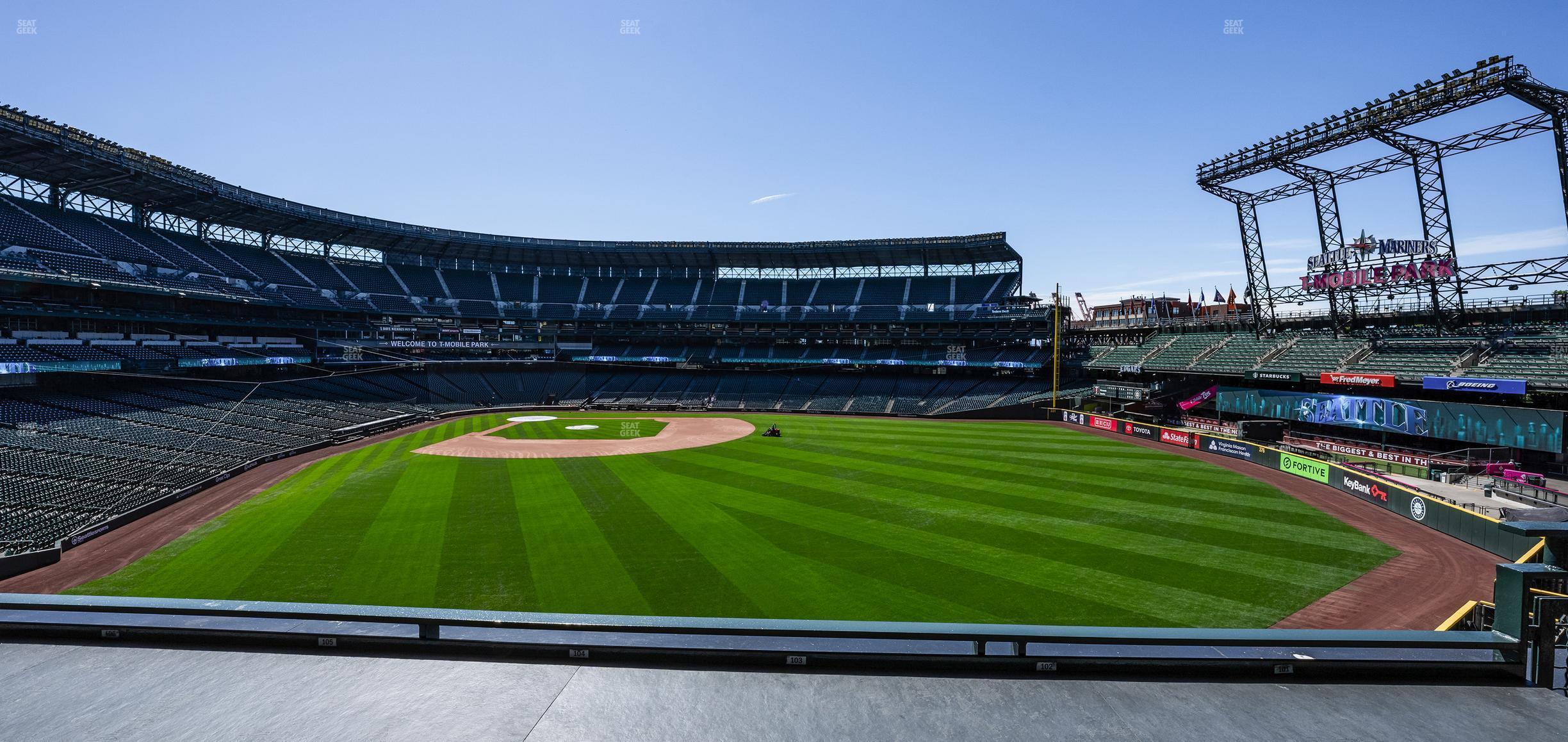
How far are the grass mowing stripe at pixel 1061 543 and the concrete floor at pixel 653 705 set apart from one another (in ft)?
45.0

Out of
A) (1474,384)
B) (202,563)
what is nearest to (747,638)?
(202,563)

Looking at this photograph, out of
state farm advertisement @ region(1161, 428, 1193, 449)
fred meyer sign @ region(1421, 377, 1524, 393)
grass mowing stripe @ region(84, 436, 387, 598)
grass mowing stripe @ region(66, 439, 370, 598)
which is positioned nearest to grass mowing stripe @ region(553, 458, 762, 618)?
grass mowing stripe @ region(84, 436, 387, 598)

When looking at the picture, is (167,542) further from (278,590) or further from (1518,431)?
(1518,431)

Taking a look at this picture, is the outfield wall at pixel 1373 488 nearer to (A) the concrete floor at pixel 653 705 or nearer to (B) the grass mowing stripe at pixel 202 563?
(A) the concrete floor at pixel 653 705

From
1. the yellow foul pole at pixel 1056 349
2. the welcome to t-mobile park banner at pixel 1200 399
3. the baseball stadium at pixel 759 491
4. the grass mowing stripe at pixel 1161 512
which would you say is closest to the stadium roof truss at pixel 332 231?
the baseball stadium at pixel 759 491

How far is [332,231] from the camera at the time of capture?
67.5 metres

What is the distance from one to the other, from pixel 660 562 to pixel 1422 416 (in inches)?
1750

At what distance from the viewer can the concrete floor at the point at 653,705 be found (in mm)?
3998

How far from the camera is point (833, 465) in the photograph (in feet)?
108

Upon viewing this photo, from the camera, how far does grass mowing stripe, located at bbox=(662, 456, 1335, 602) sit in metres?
16.6

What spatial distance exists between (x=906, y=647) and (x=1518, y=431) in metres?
45.3

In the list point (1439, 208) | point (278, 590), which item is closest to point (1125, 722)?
point (278, 590)

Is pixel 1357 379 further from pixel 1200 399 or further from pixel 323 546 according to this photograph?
pixel 323 546

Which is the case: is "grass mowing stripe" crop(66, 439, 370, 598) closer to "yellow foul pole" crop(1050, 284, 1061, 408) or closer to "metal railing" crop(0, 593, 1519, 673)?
"metal railing" crop(0, 593, 1519, 673)
